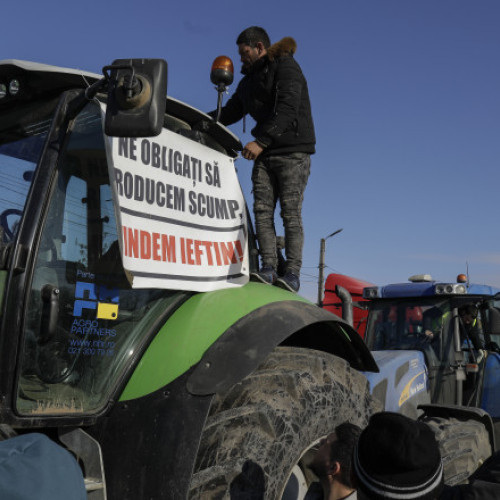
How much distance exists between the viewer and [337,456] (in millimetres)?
2592

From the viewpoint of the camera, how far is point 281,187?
3951 millimetres

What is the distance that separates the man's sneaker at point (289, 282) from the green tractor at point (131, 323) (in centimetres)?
50

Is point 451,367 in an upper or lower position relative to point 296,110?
lower

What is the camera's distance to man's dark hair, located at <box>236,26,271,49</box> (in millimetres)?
4094

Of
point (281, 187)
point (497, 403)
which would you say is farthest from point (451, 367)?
point (281, 187)

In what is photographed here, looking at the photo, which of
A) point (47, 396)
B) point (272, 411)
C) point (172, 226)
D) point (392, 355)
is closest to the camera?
point (47, 396)

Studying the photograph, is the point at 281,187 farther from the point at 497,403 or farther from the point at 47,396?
the point at 497,403

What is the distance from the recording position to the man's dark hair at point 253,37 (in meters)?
4.09

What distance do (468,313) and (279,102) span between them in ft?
15.6

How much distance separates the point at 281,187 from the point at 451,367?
4.27 meters

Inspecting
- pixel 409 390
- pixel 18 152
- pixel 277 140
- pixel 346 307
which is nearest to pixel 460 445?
pixel 409 390

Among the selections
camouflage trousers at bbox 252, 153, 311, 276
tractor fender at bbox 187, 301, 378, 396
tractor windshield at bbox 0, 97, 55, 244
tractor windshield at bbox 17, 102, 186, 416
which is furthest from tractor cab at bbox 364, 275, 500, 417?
tractor windshield at bbox 0, 97, 55, 244

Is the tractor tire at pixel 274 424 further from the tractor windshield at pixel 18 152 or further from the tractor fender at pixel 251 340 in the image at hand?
the tractor windshield at pixel 18 152

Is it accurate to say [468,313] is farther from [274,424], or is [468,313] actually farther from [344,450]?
[274,424]
